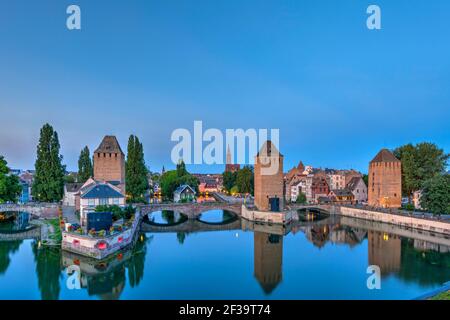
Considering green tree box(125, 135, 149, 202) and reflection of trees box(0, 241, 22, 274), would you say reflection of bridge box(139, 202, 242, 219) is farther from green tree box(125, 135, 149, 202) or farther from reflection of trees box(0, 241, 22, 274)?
reflection of trees box(0, 241, 22, 274)

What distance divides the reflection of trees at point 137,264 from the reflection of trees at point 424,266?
14.5m

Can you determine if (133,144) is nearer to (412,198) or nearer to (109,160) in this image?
(109,160)

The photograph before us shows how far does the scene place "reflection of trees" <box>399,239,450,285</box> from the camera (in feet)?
56.5

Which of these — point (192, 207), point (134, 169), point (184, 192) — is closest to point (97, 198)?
point (134, 169)

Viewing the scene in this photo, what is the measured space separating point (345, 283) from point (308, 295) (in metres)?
2.90

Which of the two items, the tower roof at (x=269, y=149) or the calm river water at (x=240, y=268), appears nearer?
the calm river water at (x=240, y=268)

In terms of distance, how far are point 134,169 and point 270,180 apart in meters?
16.4

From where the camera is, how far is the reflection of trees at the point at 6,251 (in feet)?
62.6

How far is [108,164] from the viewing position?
36.0 m

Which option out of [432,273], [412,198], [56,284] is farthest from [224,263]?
[412,198]

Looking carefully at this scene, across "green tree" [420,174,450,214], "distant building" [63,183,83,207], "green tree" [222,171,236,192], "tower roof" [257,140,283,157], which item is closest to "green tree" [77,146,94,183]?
"distant building" [63,183,83,207]

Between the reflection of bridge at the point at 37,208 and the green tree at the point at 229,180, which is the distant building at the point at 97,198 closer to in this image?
the reflection of bridge at the point at 37,208

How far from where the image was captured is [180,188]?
172ft

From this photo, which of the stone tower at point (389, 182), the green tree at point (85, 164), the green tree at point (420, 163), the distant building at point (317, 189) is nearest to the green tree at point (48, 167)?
the green tree at point (85, 164)
